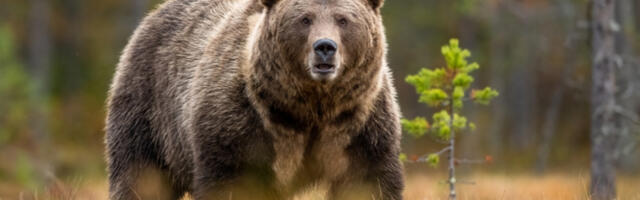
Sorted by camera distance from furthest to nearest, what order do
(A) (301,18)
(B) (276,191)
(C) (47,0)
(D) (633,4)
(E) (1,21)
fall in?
(C) (47,0) → (E) (1,21) → (D) (633,4) → (B) (276,191) → (A) (301,18)

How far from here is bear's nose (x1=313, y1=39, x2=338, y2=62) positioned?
511cm

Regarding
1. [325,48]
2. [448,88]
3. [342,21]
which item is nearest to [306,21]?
[342,21]

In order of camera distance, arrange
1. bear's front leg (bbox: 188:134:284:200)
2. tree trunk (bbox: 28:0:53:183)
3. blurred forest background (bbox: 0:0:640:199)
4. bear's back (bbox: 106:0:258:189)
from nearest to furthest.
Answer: bear's front leg (bbox: 188:134:284:200) → bear's back (bbox: 106:0:258:189) → blurred forest background (bbox: 0:0:640:199) → tree trunk (bbox: 28:0:53:183)

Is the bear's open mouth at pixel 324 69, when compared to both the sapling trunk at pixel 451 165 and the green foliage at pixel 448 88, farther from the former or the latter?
the sapling trunk at pixel 451 165

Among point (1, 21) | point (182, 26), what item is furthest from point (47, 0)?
point (182, 26)

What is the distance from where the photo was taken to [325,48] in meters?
5.13

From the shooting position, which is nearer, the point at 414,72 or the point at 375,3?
the point at 375,3

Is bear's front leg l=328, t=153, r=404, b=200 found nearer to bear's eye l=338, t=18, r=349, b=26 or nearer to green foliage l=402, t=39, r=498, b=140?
bear's eye l=338, t=18, r=349, b=26

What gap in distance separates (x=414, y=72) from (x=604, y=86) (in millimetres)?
20122

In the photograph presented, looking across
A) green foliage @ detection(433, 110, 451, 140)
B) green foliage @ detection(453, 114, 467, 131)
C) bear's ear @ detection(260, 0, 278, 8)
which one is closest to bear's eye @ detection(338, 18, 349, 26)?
bear's ear @ detection(260, 0, 278, 8)

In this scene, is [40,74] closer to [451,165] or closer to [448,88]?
[448,88]

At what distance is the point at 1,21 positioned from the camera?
89.8 feet

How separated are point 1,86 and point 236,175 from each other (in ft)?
48.1

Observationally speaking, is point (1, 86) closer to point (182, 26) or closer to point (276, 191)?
point (182, 26)
